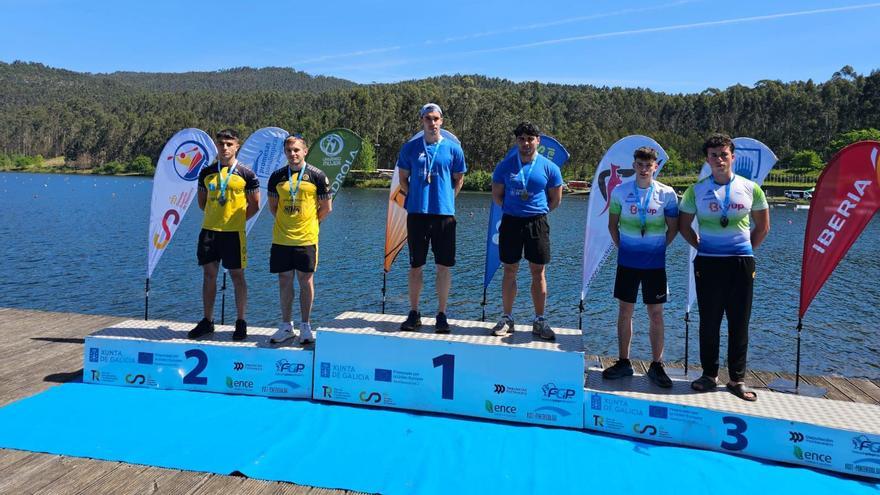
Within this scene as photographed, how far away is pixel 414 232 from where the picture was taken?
5266 mm

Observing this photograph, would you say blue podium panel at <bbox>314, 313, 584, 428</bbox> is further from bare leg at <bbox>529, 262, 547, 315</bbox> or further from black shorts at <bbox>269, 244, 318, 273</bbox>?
black shorts at <bbox>269, 244, 318, 273</bbox>

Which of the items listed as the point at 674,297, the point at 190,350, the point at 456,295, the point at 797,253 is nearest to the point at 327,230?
the point at 456,295

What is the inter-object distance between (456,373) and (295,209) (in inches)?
80.0

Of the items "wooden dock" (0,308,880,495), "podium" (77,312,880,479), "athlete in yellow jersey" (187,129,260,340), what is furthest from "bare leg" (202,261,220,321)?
"wooden dock" (0,308,880,495)

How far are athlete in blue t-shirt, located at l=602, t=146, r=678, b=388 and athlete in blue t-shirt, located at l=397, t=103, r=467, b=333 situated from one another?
144 cm

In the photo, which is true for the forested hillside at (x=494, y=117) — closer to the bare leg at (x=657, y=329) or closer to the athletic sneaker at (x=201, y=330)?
the athletic sneaker at (x=201, y=330)

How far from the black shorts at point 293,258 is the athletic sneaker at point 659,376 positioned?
3027mm

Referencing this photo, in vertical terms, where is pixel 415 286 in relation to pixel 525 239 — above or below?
below

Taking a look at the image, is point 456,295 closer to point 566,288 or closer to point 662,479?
point 566,288

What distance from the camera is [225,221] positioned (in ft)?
18.0

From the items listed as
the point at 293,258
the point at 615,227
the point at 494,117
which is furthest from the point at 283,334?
the point at 494,117

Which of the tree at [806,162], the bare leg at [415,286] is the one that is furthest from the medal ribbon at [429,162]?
the tree at [806,162]

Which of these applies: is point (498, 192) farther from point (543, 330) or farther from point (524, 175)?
point (543, 330)

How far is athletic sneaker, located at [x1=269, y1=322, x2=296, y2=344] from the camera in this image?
5293 mm
